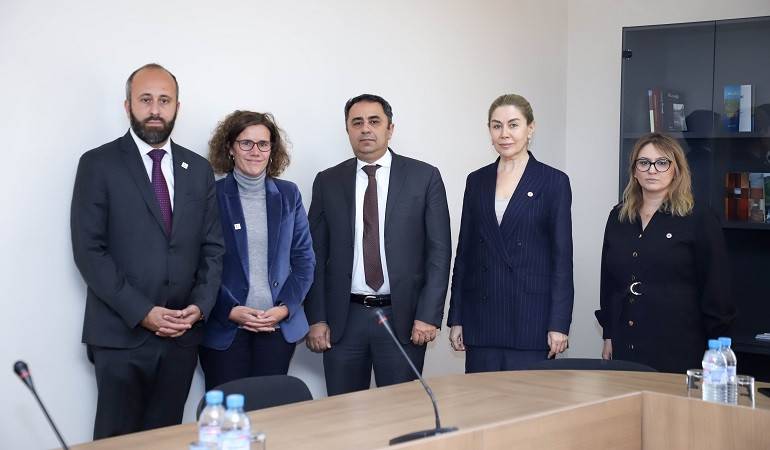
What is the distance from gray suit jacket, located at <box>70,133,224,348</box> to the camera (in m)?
3.70

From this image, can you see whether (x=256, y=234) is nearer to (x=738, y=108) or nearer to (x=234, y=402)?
(x=234, y=402)

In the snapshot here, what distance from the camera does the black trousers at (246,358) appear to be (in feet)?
13.9

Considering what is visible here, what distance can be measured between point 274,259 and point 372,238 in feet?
1.67

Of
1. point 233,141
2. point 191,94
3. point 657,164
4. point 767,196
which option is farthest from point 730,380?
point 767,196

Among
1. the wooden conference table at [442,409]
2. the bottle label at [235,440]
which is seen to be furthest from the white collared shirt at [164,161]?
the bottle label at [235,440]

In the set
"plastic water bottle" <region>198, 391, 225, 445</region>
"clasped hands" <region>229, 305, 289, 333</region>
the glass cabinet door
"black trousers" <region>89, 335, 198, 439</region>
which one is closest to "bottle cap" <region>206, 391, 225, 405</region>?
"plastic water bottle" <region>198, 391, 225, 445</region>

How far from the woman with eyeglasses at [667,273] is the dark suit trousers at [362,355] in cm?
105

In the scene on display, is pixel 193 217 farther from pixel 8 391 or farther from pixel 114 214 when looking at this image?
pixel 8 391

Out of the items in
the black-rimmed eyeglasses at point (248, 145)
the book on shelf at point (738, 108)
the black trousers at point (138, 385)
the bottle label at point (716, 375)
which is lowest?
the black trousers at point (138, 385)

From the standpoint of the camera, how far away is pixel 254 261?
13.9 ft

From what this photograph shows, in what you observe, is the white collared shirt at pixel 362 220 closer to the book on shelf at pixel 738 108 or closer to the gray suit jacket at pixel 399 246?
the gray suit jacket at pixel 399 246

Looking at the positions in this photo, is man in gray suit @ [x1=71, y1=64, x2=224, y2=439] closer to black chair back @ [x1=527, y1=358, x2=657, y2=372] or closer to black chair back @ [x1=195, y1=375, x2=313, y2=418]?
black chair back @ [x1=195, y1=375, x2=313, y2=418]

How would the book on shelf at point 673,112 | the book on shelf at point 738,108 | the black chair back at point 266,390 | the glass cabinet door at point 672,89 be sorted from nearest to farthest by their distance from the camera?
the black chair back at point 266,390 < the book on shelf at point 738,108 < the glass cabinet door at point 672,89 < the book on shelf at point 673,112

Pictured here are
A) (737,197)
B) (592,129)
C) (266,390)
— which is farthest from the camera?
(592,129)
